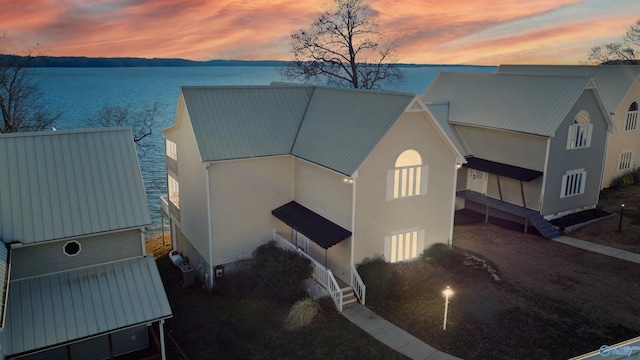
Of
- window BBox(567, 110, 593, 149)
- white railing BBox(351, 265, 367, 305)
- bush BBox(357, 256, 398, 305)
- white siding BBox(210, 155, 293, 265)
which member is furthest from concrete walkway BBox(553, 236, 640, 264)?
white siding BBox(210, 155, 293, 265)

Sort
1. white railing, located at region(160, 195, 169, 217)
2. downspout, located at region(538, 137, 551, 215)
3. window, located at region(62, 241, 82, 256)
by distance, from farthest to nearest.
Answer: white railing, located at region(160, 195, 169, 217) < downspout, located at region(538, 137, 551, 215) < window, located at region(62, 241, 82, 256)

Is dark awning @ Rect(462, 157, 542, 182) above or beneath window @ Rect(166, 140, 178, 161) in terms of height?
beneath

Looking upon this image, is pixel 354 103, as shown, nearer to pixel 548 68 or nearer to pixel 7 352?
pixel 7 352

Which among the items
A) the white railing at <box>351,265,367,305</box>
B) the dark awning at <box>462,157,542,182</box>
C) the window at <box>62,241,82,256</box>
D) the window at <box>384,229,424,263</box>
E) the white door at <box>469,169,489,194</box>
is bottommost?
the white railing at <box>351,265,367,305</box>

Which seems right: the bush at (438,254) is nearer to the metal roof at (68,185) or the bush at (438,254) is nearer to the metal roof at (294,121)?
the metal roof at (294,121)

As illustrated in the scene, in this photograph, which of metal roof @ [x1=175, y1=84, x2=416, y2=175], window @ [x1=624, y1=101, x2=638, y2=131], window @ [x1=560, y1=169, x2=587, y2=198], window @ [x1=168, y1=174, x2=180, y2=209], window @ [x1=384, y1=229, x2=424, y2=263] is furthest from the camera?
window @ [x1=624, y1=101, x2=638, y2=131]

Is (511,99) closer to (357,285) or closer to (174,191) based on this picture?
(357,285)

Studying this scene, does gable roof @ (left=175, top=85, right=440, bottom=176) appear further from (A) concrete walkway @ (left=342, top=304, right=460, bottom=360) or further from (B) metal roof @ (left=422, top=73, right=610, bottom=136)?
(B) metal roof @ (left=422, top=73, right=610, bottom=136)
